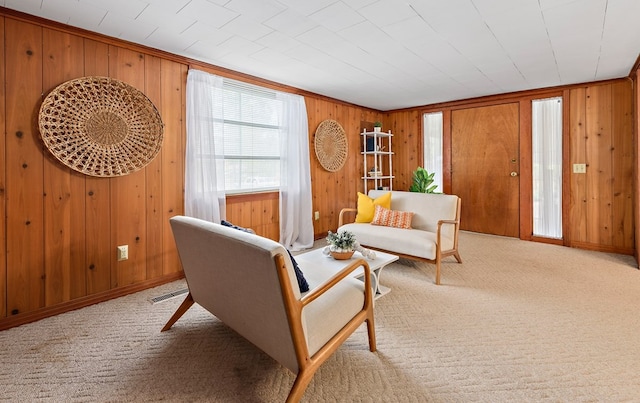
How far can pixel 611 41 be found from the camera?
2.71 metres

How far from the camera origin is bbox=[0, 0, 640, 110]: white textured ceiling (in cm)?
211

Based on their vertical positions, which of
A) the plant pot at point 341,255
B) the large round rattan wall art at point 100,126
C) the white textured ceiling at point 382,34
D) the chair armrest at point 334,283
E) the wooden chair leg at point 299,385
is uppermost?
the white textured ceiling at point 382,34

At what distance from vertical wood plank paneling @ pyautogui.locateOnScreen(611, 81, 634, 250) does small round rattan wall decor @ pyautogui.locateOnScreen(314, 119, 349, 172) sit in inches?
135

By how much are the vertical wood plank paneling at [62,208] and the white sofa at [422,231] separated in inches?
98.8

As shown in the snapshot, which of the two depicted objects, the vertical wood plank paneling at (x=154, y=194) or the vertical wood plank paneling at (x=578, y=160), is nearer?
the vertical wood plank paneling at (x=154, y=194)

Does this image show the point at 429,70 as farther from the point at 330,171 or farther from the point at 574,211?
the point at 574,211

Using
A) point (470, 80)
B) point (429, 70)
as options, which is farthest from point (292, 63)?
point (470, 80)

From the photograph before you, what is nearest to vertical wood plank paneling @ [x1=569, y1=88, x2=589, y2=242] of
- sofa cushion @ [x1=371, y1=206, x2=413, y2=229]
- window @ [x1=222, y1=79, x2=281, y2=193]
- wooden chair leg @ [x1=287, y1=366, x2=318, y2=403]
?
sofa cushion @ [x1=371, y1=206, x2=413, y2=229]

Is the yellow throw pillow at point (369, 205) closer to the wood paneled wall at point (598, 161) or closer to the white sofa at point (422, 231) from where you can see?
the white sofa at point (422, 231)

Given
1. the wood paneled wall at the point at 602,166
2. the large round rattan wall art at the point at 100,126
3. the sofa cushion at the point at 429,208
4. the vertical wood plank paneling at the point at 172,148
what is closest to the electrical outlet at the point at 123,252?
the vertical wood plank paneling at the point at 172,148

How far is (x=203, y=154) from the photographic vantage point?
314 centimetres

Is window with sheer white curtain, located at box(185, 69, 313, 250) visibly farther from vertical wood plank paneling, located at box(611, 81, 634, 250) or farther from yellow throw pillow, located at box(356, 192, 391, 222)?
vertical wood plank paneling, located at box(611, 81, 634, 250)

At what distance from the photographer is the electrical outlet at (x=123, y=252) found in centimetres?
268

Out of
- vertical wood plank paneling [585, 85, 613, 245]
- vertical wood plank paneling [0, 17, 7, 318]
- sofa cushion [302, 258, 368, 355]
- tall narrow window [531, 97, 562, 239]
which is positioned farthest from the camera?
tall narrow window [531, 97, 562, 239]
